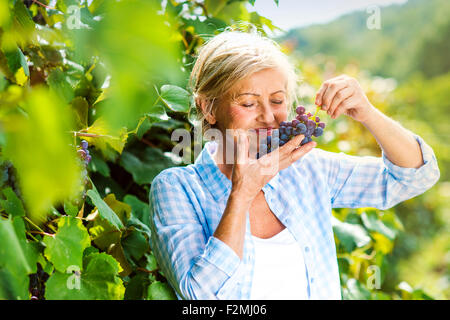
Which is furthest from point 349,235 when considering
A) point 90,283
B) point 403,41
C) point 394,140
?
point 403,41

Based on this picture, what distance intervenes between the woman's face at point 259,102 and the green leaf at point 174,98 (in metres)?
0.11

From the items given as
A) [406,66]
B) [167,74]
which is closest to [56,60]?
[167,74]

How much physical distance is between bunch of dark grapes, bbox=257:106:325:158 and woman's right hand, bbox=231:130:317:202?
27 millimetres

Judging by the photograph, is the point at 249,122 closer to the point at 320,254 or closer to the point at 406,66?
the point at 320,254

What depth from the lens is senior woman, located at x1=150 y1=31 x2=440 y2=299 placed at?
85 cm

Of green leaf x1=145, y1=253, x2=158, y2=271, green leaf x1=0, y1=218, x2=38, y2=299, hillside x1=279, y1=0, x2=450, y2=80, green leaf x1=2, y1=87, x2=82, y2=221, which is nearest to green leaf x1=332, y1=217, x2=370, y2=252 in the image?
green leaf x1=145, y1=253, x2=158, y2=271

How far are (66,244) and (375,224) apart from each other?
1.13 meters

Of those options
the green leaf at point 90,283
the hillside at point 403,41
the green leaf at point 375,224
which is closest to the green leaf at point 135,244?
the green leaf at point 90,283

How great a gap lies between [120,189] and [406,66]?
1983 centimetres

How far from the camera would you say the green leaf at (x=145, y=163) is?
3.90ft

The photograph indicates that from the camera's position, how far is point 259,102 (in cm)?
100

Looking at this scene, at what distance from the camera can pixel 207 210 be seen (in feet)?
3.23

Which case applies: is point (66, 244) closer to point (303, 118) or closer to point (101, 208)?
point (101, 208)
